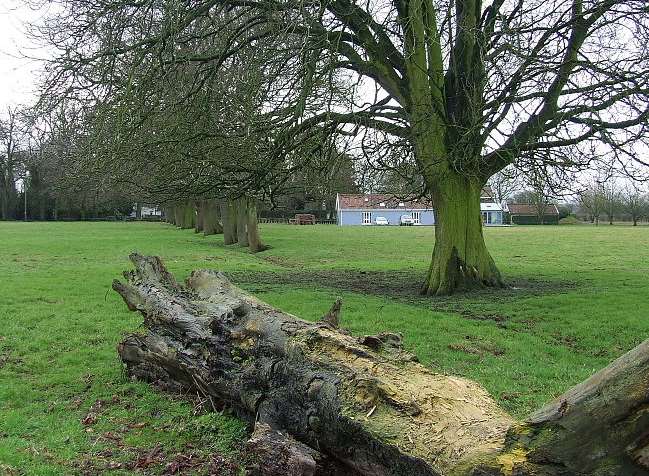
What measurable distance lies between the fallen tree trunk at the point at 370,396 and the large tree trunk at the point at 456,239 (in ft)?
24.8

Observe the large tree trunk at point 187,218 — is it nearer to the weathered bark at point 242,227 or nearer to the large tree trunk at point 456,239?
the weathered bark at point 242,227

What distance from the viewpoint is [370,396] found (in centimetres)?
345

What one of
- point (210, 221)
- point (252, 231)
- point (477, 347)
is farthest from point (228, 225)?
point (477, 347)

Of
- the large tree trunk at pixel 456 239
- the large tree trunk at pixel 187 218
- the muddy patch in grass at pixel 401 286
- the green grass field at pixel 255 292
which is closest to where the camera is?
the green grass field at pixel 255 292

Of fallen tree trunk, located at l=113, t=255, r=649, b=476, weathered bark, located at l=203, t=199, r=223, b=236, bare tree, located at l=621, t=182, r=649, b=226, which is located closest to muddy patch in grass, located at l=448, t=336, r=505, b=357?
fallen tree trunk, located at l=113, t=255, r=649, b=476

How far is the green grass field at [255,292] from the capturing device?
4.48m

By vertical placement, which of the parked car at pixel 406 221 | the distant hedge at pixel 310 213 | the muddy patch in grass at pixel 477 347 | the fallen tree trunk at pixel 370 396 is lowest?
the muddy patch in grass at pixel 477 347

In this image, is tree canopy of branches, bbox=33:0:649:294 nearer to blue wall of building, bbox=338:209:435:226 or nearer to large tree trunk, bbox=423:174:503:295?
large tree trunk, bbox=423:174:503:295

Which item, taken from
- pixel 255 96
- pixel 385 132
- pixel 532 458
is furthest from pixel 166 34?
pixel 532 458

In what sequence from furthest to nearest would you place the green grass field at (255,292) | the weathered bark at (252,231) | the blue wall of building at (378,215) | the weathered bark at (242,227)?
the blue wall of building at (378,215) → the weathered bark at (242,227) → the weathered bark at (252,231) → the green grass field at (255,292)

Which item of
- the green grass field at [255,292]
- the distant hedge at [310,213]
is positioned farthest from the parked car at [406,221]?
the green grass field at [255,292]

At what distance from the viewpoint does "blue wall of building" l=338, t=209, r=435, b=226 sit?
8775 centimetres

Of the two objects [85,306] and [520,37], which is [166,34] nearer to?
[85,306]

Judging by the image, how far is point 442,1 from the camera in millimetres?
13594
